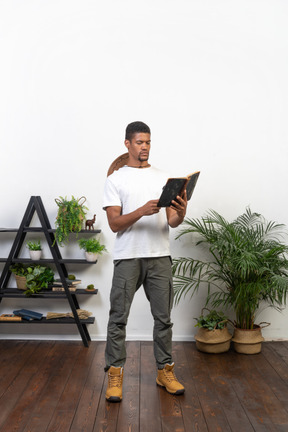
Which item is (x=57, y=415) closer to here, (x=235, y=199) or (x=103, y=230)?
(x=103, y=230)

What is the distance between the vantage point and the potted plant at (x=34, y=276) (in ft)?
12.8

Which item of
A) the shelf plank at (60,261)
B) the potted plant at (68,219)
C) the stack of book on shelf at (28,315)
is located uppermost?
the potted plant at (68,219)

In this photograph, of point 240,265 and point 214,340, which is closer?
point 240,265

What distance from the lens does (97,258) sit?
407cm

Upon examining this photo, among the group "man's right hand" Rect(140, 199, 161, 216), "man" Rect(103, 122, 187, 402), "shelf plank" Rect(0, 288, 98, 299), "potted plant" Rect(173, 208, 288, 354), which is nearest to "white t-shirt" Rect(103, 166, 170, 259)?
"man" Rect(103, 122, 187, 402)

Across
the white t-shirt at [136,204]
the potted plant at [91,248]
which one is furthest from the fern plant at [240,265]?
the white t-shirt at [136,204]

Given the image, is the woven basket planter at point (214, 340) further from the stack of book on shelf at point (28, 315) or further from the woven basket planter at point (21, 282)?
the woven basket planter at point (21, 282)

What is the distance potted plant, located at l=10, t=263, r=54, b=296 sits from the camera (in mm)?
3902

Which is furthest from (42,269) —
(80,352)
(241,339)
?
(241,339)

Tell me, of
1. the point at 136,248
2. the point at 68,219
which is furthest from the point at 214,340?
the point at 68,219

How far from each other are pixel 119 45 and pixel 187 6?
0.61m

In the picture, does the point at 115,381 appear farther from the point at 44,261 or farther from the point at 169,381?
the point at 44,261

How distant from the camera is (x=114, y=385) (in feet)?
9.43

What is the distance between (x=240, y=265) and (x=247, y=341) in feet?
2.18
